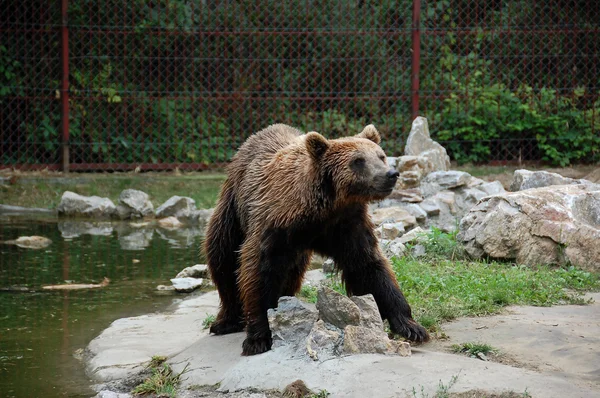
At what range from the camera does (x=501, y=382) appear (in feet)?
14.6

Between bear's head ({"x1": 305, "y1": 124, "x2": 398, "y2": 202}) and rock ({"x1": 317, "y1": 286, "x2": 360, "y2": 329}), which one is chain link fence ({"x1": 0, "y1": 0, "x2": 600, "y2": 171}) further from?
rock ({"x1": 317, "y1": 286, "x2": 360, "y2": 329})

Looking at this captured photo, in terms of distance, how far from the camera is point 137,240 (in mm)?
10383

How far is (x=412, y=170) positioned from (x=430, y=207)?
1.15 metres

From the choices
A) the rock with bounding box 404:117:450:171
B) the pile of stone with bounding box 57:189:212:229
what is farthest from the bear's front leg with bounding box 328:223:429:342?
the pile of stone with bounding box 57:189:212:229

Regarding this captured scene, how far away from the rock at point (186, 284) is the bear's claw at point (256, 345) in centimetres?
253

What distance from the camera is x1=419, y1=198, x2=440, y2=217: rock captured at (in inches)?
391

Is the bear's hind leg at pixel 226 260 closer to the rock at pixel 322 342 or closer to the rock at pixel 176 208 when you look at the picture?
the rock at pixel 322 342

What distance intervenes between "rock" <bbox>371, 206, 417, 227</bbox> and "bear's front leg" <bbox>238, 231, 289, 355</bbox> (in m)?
3.95

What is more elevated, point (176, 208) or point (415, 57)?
point (415, 57)

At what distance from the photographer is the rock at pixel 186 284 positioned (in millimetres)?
7859

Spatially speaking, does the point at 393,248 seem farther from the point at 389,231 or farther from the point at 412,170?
the point at 412,170

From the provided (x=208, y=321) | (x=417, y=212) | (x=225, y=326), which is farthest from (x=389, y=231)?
(x=225, y=326)

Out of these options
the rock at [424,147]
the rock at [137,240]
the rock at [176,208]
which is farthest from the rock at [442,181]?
the rock at [137,240]

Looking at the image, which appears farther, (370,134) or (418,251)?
(418,251)
